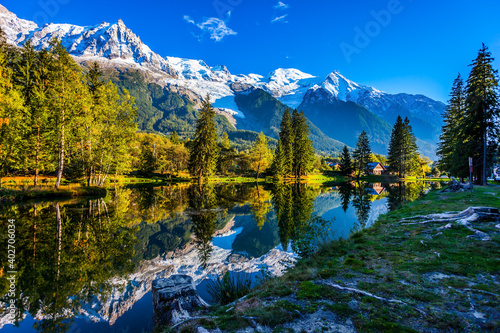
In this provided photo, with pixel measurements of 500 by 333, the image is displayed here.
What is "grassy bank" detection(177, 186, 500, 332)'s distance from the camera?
341 cm

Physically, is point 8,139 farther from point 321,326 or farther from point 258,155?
point 258,155

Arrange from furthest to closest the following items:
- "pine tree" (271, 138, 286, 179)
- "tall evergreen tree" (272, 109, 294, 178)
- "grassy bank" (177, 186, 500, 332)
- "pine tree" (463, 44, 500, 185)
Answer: "tall evergreen tree" (272, 109, 294, 178) < "pine tree" (271, 138, 286, 179) < "pine tree" (463, 44, 500, 185) < "grassy bank" (177, 186, 500, 332)

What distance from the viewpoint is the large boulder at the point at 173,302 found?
446 centimetres

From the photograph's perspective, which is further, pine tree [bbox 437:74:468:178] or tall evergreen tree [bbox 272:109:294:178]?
tall evergreen tree [bbox 272:109:294:178]

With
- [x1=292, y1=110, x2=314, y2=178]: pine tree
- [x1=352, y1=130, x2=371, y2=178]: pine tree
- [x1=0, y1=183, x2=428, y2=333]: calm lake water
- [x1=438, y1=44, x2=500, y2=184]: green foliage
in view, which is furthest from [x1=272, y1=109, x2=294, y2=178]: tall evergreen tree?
[x1=0, y1=183, x2=428, y2=333]: calm lake water

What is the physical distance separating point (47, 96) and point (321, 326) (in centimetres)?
2962

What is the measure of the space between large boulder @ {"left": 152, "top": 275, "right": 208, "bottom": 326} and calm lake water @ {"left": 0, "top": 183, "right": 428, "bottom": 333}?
745 mm

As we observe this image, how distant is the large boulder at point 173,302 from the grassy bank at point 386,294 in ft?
1.58

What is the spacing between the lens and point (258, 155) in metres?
60.0

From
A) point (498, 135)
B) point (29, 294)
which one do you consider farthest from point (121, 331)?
point (498, 135)

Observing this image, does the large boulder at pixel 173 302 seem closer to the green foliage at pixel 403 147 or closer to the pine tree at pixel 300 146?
the pine tree at pixel 300 146

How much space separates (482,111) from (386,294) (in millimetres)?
34824

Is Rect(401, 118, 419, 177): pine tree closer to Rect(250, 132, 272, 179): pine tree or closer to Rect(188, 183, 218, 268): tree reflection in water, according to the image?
Rect(250, 132, 272, 179): pine tree

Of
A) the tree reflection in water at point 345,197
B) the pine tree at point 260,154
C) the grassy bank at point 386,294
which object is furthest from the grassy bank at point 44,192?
the pine tree at point 260,154
